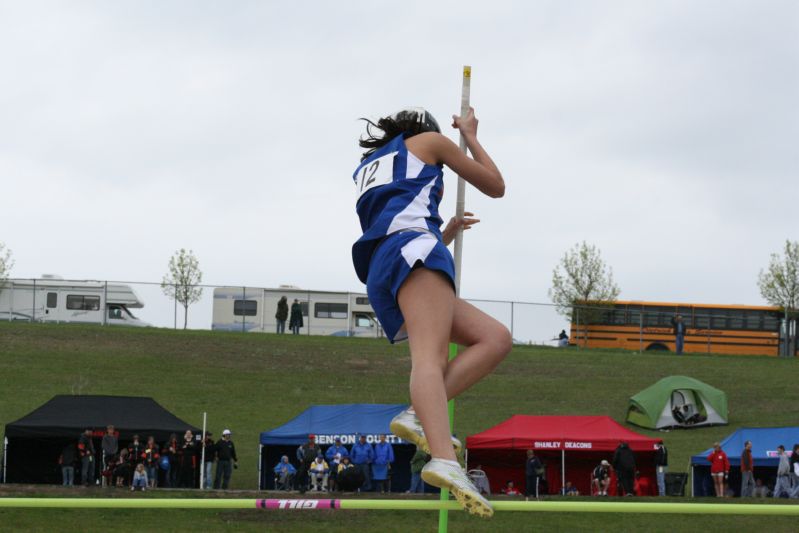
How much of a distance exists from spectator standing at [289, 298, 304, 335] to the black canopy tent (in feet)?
63.6

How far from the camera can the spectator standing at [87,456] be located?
66.8 ft

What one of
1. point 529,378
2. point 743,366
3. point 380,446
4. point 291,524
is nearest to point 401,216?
point 291,524

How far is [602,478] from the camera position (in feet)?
68.7

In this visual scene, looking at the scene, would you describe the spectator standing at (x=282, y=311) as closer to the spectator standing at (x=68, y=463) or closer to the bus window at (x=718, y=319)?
the bus window at (x=718, y=319)

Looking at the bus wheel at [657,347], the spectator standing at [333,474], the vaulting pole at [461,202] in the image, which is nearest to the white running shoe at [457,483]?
the vaulting pole at [461,202]

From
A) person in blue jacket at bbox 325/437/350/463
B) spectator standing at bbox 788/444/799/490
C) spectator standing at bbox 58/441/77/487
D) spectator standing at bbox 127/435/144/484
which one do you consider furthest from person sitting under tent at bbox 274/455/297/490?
spectator standing at bbox 788/444/799/490

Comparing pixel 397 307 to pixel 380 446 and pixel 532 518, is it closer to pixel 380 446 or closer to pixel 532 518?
pixel 532 518

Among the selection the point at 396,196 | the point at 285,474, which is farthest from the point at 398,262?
the point at 285,474

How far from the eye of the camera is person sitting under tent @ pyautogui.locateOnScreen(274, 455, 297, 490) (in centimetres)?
2080

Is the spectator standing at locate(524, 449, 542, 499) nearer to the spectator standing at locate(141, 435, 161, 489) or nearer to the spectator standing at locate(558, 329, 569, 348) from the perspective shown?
the spectator standing at locate(141, 435, 161, 489)

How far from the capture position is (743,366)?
125 feet

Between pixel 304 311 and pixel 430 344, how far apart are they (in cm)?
3982

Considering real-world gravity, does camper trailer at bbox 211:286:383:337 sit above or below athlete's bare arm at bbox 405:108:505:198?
above

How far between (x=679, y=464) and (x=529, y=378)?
→ 36.1 feet
